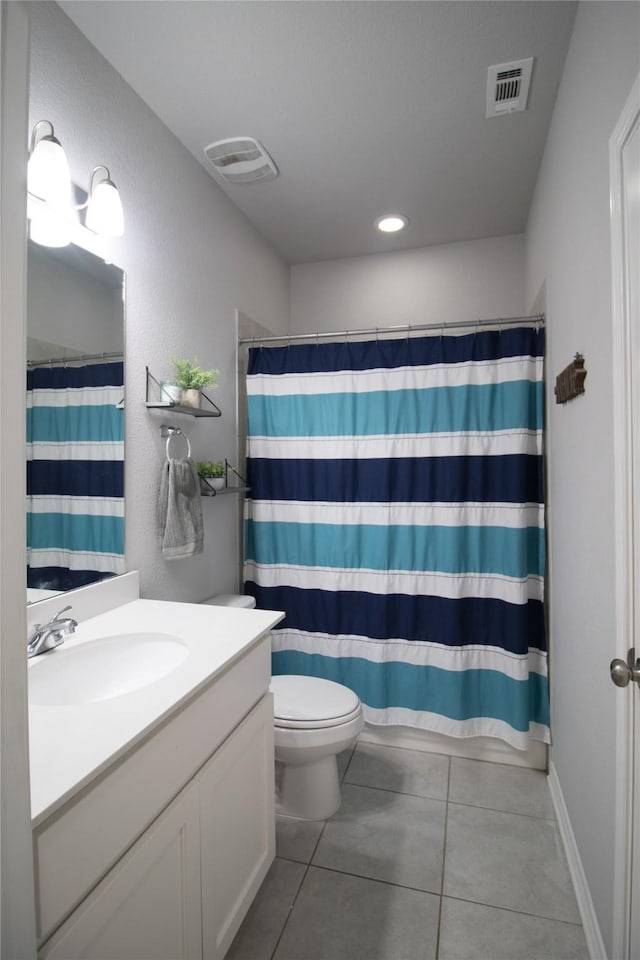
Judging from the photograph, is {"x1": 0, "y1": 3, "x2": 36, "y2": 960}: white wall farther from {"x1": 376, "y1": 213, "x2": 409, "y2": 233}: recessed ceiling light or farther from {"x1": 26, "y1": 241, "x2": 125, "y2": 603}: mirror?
{"x1": 376, "y1": 213, "x2": 409, "y2": 233}: recessed ceiling light

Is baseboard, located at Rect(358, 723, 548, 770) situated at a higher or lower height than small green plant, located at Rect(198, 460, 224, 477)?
lower

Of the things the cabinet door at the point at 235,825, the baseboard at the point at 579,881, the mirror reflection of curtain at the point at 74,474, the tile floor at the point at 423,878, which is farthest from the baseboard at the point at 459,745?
the mirror reflection of curtain at the point at 74,474

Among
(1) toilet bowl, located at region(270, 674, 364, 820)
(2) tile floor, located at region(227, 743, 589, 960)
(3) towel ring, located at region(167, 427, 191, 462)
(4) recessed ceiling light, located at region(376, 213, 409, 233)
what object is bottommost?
(2) tile floor, located at region(227, 743, 589, 960)

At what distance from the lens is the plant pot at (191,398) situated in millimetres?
1795

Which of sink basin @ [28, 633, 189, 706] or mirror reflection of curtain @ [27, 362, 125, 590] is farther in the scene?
mirror reflection of curtain @ [27, 362, 125, 590]

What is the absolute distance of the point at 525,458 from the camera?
2.03 m

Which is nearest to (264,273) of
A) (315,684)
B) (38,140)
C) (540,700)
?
(38,140)

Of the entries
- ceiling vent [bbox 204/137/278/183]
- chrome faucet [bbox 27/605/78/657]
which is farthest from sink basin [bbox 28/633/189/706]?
ceiling vent [bbox 204/137/278/183]

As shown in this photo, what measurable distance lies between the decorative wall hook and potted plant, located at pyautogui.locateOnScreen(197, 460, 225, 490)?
1.34 meters

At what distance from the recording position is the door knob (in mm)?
901

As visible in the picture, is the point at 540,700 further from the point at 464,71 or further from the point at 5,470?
the point at 464,71

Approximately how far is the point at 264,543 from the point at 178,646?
114 cm

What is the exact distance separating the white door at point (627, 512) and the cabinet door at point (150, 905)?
0.89 metres

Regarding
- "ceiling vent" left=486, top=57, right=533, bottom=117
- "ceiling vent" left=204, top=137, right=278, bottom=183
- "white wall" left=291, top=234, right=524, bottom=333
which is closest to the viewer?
"ceiling vent" left=486, top=57, right=533, bottom=117
